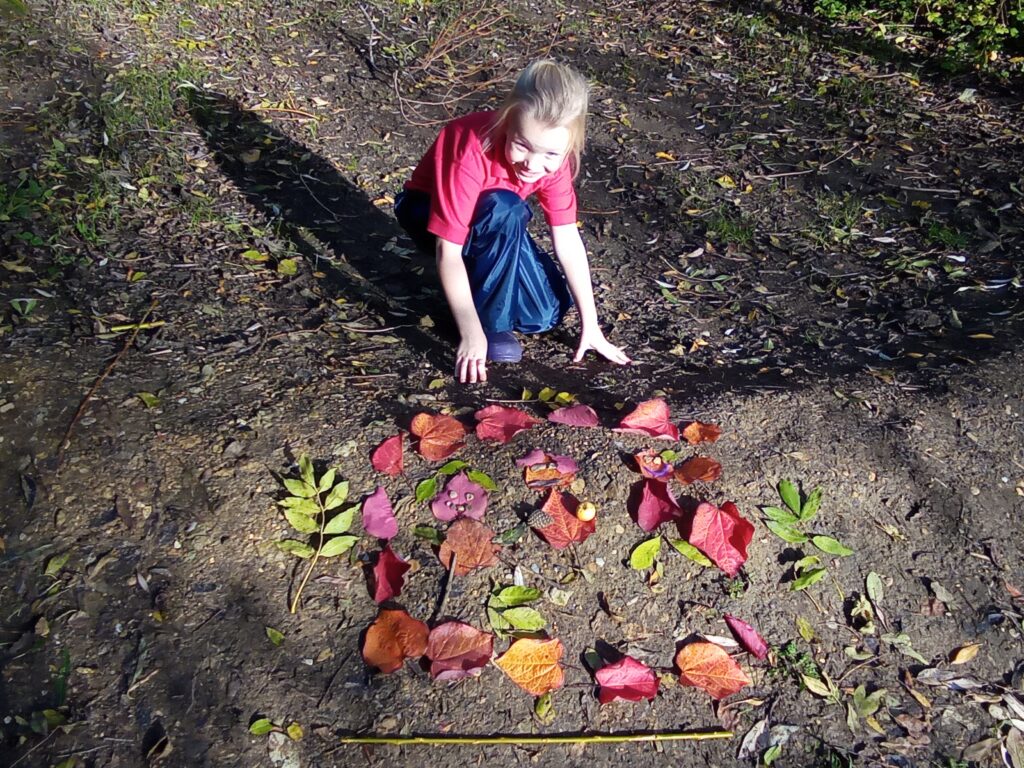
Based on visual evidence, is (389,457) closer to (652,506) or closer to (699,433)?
(652,506)

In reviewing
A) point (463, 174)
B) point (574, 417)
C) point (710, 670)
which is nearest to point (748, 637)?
point (710, 670)

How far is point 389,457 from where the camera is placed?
2289 mm

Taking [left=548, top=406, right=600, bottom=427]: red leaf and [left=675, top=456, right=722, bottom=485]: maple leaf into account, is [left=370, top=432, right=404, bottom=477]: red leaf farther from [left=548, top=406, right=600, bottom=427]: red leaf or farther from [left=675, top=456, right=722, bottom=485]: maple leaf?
[left=675, top=456, right=722, bottom=485]: maple leaf

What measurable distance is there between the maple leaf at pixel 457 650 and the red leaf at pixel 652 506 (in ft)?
1.74

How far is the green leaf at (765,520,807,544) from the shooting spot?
7.30 feet

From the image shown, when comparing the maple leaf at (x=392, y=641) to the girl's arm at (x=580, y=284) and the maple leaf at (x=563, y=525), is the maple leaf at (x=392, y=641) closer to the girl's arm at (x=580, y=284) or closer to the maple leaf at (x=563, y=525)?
the maple leaf at (x=563, y=525)

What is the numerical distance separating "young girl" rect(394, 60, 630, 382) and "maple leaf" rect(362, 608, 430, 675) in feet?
2.93

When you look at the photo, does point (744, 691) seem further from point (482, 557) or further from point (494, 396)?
point (494, 396)

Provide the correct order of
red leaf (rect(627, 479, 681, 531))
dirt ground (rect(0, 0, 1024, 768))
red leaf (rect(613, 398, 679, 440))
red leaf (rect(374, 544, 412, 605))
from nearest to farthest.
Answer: dirt ground (rect(0, 0, 1024, 768))
red leaf (rect(374, 544, 412, 605))
red leaf (rect(627, 479, 681, 531))
red leaf (rect(613, 398, 679, 440))

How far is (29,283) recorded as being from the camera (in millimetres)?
2838

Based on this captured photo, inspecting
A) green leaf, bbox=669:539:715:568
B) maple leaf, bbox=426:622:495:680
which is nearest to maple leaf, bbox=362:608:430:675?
maple leaf, bbox=426:622:495:680

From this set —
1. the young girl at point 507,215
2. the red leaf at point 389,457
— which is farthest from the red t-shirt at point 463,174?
the red leaf at point 389,457

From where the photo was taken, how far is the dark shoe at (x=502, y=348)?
283 cm

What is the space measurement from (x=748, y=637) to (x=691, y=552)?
254mm
